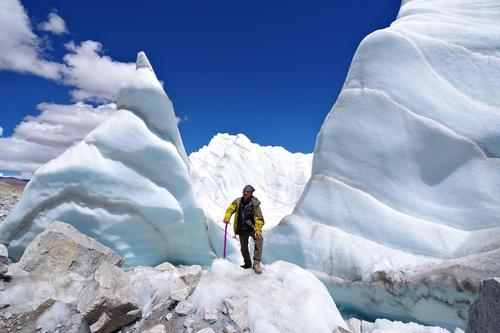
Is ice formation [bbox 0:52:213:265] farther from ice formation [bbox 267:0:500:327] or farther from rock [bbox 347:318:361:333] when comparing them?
rock [bbox 347:318:361:333]

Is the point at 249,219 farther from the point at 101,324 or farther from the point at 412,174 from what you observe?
the point at 412,174

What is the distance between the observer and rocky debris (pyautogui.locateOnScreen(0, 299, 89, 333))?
5.29 m

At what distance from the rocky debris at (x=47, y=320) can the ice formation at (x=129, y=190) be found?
3.17 meters

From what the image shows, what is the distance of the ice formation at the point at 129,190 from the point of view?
27.5 ft

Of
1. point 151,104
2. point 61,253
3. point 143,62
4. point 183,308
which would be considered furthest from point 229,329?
point 143,62

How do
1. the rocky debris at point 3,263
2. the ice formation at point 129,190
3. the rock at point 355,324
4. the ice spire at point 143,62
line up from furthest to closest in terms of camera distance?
the ice spire at point 143,62 → the ice formation at point 129,190 → the rock at point 355,324 → the rocky debris at point 3,263

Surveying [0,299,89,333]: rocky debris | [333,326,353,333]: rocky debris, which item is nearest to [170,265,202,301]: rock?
[0,299,89,333]: rocky debris

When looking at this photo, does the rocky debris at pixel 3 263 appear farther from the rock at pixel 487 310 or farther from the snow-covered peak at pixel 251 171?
the snow-covered peak at pixel 251 171

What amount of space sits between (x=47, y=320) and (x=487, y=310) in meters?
5.58

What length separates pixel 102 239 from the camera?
28.8 ft

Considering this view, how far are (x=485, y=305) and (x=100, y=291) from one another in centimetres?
491

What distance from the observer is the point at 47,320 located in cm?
547

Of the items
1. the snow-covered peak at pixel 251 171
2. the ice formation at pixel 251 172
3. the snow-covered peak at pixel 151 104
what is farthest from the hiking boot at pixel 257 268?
the snow-covered peak at pixel 251 171

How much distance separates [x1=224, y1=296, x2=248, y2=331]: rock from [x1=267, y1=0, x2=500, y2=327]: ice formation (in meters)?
2.89
